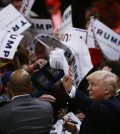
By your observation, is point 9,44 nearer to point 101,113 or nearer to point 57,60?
point 57,60

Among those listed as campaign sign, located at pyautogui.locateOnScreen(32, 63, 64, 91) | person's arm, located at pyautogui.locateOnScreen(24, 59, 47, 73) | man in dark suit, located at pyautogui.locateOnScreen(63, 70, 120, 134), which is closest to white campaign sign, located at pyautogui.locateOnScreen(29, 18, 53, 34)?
person's arm, located at pyautogui.locateOnScreen(24, 59, 47, 73)

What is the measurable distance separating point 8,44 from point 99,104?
1.75m

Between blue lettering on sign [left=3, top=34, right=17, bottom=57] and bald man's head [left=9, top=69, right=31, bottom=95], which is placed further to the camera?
blue lettering on sign [left=3, top=34, right=17, bottom=57]

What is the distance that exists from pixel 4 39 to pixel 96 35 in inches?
55.6

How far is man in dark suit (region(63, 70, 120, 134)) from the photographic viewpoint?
16.4 feet

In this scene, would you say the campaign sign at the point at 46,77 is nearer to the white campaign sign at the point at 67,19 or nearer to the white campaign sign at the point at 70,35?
the white campaign sign at the point at 70,35

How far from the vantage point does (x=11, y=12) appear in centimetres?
690

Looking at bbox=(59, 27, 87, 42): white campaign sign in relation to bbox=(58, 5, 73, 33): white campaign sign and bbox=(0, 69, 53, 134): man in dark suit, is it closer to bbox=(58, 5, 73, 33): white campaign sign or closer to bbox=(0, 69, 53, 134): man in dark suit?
bbox=(58, 5, 73, 33): white campaign sign

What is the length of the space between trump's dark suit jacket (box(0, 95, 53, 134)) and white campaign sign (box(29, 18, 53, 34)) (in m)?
2.27

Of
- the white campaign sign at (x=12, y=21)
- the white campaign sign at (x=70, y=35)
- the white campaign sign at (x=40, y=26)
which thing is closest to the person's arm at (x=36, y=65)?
the white campaign sign at (x=70, y=35)

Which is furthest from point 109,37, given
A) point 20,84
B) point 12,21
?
point 20,84

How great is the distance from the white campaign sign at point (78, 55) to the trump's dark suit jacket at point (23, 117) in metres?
1.09

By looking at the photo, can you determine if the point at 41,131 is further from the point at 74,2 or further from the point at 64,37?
the point at 74,2

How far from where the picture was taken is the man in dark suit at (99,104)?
197 inches
